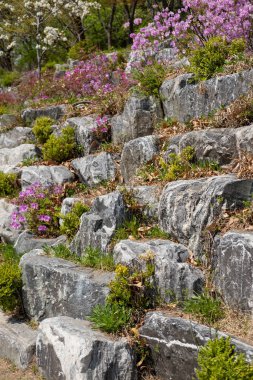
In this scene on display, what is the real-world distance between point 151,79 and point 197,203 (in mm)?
5344

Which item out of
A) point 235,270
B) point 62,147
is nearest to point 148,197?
point 235,270

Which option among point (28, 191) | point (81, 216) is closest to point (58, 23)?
point (28, 191)

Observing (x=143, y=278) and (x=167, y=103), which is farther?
(x=167, y=103)

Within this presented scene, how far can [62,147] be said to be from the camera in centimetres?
1256

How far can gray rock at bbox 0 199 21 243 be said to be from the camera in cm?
1099

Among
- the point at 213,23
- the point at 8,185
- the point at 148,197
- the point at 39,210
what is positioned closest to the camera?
the point at 148,197

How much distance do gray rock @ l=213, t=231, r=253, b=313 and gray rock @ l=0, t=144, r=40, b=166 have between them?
318 inches

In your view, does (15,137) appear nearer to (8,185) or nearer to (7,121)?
(7,121)

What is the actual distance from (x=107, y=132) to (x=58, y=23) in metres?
19.4

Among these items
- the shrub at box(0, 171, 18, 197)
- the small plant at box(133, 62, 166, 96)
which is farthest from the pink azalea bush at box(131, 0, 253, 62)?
the shrub at box(0, 171, 18, 197)

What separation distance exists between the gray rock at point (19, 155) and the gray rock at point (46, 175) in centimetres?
139

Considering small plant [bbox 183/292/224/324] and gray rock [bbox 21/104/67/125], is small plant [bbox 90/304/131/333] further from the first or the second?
gray rock [bbox 21/104/67/125]

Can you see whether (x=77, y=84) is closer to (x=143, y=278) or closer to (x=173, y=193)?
(x=173, y=193)

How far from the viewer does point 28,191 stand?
10.8m
